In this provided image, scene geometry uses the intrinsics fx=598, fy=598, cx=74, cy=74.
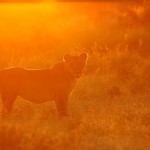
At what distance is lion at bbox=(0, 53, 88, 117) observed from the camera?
10.6 metres

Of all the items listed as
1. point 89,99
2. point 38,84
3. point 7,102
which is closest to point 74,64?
point 38,84

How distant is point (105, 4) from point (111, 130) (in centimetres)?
3137

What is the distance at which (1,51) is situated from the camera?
17.6m

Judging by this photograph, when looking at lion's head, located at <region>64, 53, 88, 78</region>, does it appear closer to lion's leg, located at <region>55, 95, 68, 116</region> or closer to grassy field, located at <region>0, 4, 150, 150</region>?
lion's leg, located at <region>55, 95, 68, 116</region>

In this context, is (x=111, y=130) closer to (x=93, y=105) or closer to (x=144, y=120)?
(x=144, y=120)

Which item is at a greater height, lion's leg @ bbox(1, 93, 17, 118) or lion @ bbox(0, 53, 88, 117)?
lion @ bbox(0, 53, 88, 117)

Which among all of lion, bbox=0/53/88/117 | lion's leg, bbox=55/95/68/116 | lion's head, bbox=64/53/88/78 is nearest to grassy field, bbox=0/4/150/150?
lion's leg, bbox=55/95/68/116

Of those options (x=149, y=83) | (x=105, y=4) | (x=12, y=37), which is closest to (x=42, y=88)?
(x=149, y=83)

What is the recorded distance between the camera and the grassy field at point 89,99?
9.00 m

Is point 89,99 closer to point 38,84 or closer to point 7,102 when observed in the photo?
point 38,84

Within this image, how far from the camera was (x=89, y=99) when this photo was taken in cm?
1264

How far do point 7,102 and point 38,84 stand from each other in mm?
650

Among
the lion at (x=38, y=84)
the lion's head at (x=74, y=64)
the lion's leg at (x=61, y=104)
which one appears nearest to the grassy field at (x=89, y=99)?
the lion's leg at (x=61, y=104)

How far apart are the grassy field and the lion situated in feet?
1.25
